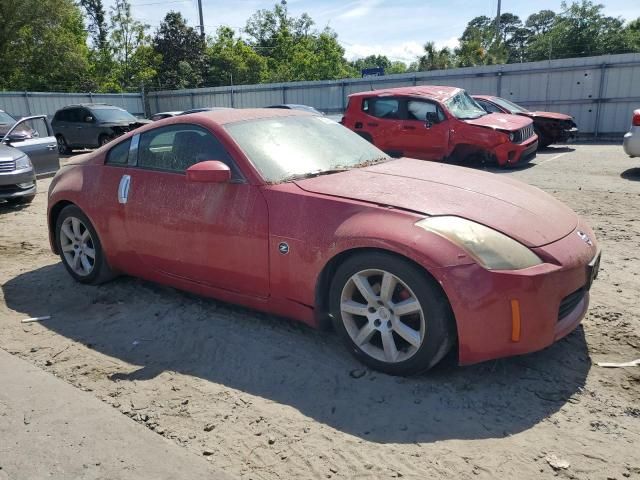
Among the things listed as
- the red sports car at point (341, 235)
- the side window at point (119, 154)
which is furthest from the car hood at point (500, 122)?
the side window at point (119, 154)

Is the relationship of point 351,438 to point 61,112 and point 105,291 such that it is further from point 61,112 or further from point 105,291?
point 61,112

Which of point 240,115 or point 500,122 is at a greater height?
point 240,115

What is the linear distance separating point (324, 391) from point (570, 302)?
4.85ft

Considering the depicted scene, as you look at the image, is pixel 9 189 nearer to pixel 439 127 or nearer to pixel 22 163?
pixel 22 163

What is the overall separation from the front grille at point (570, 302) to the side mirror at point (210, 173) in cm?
218

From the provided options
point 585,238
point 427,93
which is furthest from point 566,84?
point 585,238

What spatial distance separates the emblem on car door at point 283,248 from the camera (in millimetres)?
3293

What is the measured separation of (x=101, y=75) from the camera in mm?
40719

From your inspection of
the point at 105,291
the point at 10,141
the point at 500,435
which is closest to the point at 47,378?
the point at 105,291


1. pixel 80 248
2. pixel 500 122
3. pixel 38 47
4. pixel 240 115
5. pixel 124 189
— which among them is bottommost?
pixel 80 248

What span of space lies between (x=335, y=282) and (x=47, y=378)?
73.7 inches

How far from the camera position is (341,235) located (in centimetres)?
305

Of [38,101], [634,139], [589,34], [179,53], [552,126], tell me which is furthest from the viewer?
[179,53]

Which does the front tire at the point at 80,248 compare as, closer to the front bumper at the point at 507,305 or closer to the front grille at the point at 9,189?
the front bumper at the point at 507,305
